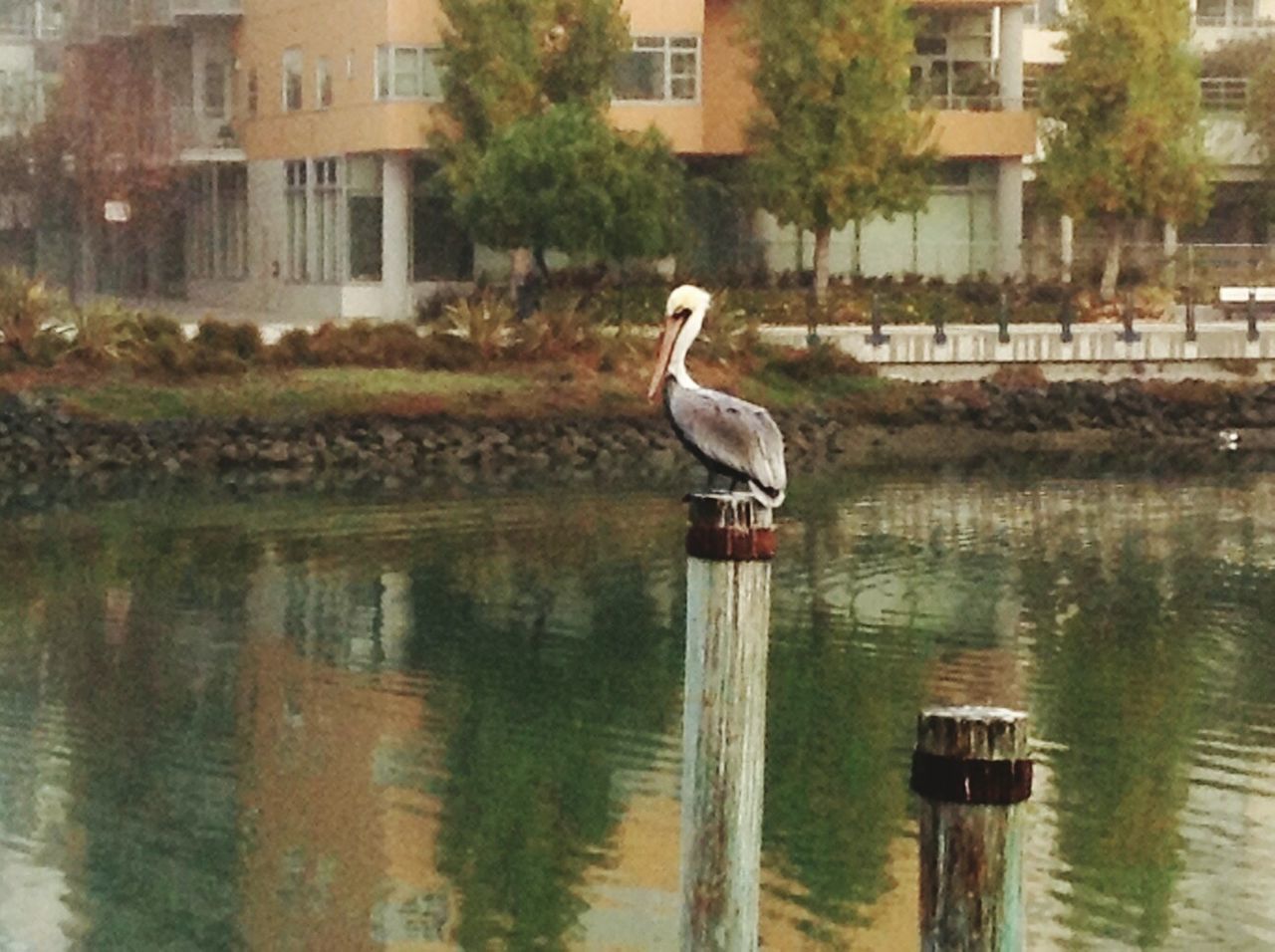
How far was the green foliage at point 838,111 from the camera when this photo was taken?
5438 centimetres

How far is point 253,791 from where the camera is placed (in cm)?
1969

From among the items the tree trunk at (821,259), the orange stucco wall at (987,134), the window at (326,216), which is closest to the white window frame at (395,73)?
the window at (326,216)

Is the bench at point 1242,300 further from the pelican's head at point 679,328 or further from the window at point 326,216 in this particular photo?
the pelican's head at point 679,328

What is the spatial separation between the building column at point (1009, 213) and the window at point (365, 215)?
12.2m

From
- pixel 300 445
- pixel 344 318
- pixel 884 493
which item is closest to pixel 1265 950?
pixel 884 493

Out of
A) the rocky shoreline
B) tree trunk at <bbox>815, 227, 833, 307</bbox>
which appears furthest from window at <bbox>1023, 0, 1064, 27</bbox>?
the rocky shoreline

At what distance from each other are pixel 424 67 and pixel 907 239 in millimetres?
10048

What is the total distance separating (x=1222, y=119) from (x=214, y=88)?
23.1 meters

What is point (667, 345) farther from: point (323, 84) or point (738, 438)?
point (323, 84)

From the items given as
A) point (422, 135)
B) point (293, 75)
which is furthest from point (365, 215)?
point (293, 75)

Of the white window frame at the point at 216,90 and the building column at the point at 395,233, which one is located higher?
the white window frame at the point at 216,90

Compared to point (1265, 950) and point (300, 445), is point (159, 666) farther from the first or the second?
point (300, 445)

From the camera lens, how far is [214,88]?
228ft

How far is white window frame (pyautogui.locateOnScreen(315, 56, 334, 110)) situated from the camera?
62.1 m
